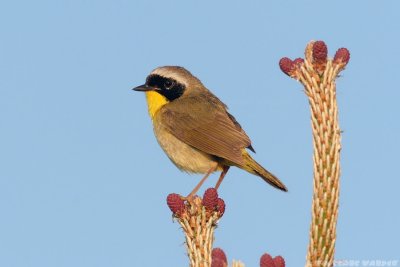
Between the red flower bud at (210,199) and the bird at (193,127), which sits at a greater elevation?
the bird at (193,127)

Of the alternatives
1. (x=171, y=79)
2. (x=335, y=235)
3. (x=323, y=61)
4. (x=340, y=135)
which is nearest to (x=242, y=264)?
(x=335, y=235)

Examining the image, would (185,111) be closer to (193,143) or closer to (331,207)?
(193,143)

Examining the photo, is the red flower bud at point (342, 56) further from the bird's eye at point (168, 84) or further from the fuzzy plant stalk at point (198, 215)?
the bird's eye at point (168, 84)

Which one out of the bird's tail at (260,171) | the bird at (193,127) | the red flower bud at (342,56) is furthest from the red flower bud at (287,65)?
the bird at (193,127)

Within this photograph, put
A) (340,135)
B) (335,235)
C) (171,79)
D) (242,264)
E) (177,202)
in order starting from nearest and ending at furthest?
(242,264)
(335,235)
(340,135)
(177,202)
(171,79)

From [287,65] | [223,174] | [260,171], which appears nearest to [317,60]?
[287,65]

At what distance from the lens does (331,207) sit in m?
3.53

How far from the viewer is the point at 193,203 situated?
4.15 meters

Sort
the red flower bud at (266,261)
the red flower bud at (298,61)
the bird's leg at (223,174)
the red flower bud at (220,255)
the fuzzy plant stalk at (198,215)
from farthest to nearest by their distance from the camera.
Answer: the bird's leg at (223,174) < the fuzzy plant stalk at (198,215) < the red flower bud at (298,61) < the red flower bud at (220,255) < the red flower bud at (266,261)

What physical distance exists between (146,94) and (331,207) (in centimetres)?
529

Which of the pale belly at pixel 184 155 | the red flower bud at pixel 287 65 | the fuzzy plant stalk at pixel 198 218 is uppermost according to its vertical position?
the pale belly at pixel 184 155

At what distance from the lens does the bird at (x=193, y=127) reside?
733 centimetres

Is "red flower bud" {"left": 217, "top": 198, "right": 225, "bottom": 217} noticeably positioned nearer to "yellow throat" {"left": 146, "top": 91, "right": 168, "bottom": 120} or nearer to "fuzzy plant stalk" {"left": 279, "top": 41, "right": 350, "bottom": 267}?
"fuzzy plant stalk" {"left": 279, "top": 41, "right": 350, "bottom": 267}

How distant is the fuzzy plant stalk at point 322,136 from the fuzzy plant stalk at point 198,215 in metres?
0.73
